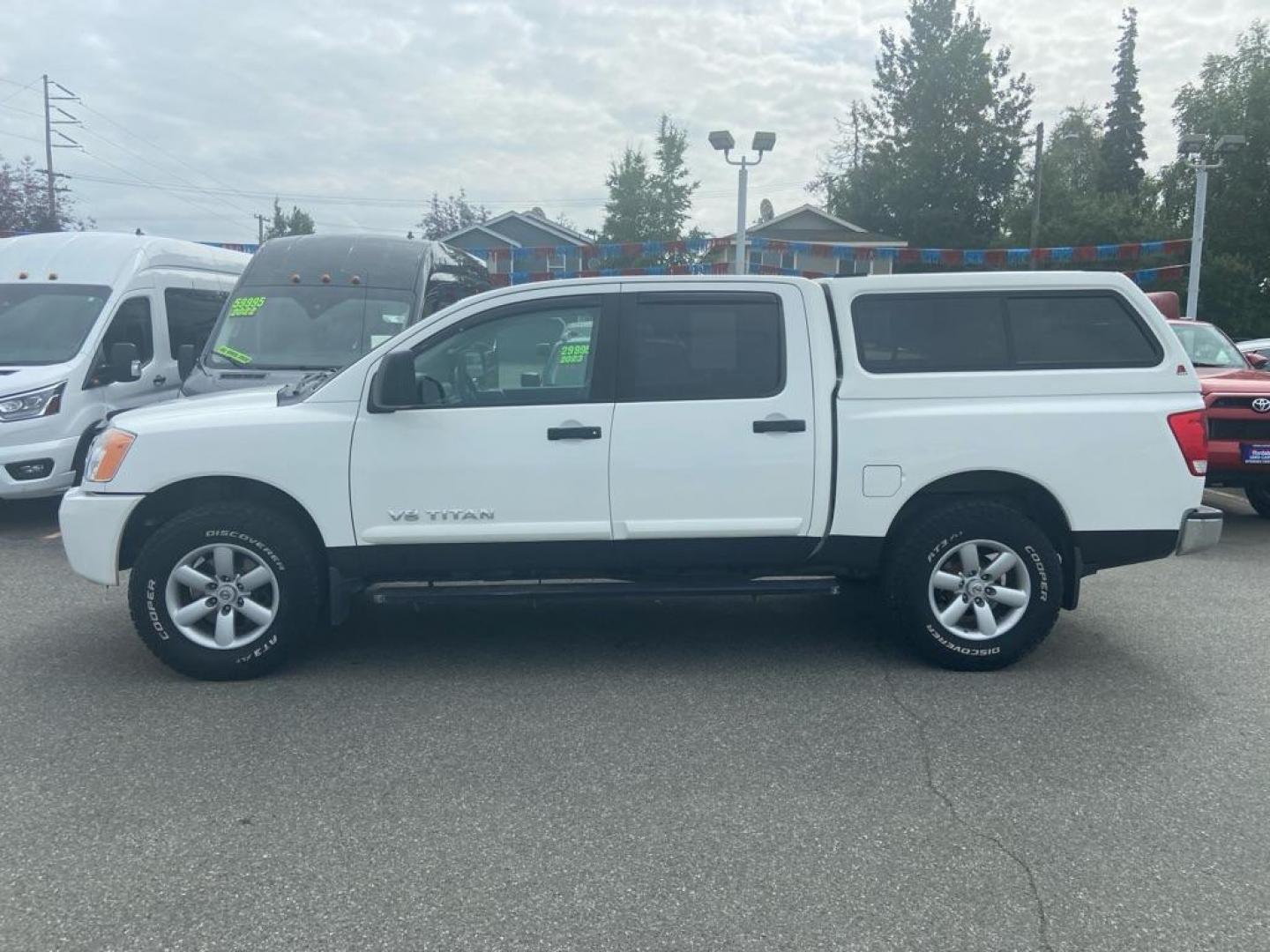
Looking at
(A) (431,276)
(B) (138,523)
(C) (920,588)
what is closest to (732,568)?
(C) (920,588)

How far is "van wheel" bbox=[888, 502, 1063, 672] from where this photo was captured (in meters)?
5.24

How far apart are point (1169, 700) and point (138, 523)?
496 centimetres

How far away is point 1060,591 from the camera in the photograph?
5273 mm

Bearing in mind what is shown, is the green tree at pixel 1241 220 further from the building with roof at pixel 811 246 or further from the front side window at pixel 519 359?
the front side window at pixel 519 359

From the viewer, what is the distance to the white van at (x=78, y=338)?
340 inches

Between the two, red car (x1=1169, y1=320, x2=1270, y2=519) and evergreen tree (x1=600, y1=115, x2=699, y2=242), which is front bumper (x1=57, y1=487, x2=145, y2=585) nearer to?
red car (x1=1169, y1=320, x2=1270, y2=519)

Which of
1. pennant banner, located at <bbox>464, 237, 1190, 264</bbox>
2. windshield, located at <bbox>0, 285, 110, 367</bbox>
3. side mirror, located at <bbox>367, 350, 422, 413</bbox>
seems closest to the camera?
side mirror, located at <bbox>367, 350, 422, 413</bbox>

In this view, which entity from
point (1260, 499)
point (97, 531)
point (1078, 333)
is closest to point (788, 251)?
point (1260, 499)

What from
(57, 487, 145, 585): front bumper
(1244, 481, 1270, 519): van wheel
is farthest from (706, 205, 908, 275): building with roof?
(57, 487, 145, 585): front bumper

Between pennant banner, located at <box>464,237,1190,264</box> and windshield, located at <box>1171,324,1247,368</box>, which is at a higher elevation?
pennant banner, located at <box>464,237,1190,264</box>

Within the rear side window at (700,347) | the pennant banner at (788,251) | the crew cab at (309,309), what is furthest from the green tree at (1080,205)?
the rear side window at (700,347)

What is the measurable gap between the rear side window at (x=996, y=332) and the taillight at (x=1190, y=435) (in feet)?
1.15

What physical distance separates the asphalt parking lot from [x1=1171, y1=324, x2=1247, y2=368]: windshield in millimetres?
5107

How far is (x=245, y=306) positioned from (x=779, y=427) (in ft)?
20.2
